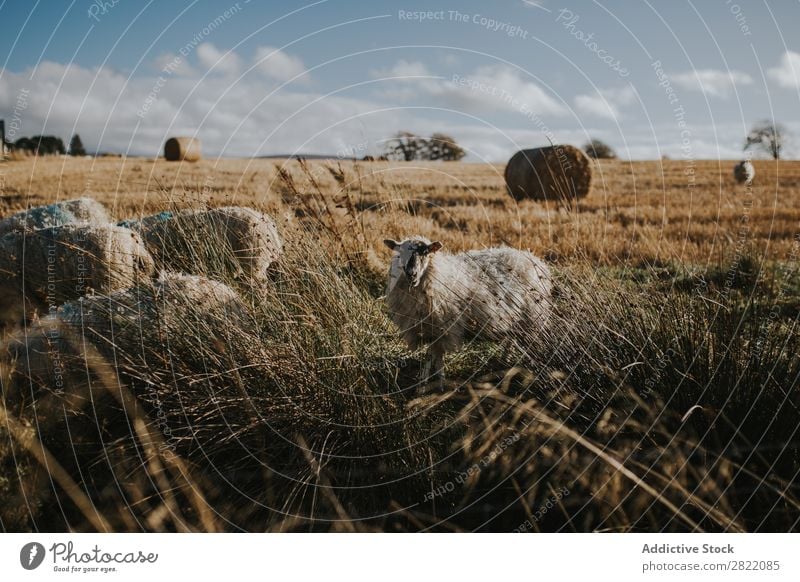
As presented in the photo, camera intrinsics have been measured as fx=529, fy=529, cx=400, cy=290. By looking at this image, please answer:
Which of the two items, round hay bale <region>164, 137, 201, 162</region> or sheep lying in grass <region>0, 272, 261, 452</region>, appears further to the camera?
round hay bale <region>164, 137, 201, 162</region>

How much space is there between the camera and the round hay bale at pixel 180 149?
30047mm

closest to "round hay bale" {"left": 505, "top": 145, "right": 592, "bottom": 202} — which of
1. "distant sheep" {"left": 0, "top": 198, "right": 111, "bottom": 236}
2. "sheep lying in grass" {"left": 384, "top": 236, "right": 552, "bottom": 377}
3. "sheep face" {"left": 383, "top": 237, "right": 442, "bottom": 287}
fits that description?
"distant sheep" {"left": 0, "top": 198, "right": 111, "bottom": 236}

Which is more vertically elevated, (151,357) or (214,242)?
(214,242)

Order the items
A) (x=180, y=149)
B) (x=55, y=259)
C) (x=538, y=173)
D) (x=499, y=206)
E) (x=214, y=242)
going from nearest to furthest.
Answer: (x=214, y=242), (x=55, y=259), (x=499, y=206), (x=538, y=173), (x=180, y=149)

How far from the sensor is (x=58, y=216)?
7.13 m

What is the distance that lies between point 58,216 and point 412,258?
580cm

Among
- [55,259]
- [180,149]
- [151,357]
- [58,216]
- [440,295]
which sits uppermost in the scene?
[180,149]

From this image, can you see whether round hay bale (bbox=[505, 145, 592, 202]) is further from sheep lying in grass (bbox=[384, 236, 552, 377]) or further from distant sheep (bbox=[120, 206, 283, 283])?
sheep lying in grass (bbox=[384, 236, 552, 377])

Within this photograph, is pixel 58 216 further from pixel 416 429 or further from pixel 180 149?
pixel 180 149

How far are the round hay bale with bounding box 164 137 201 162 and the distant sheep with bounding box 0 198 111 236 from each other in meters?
23.9

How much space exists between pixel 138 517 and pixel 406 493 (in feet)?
4.26

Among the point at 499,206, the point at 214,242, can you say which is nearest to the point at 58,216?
the point at 214,242

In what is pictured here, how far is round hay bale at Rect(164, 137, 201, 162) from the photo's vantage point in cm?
3005
